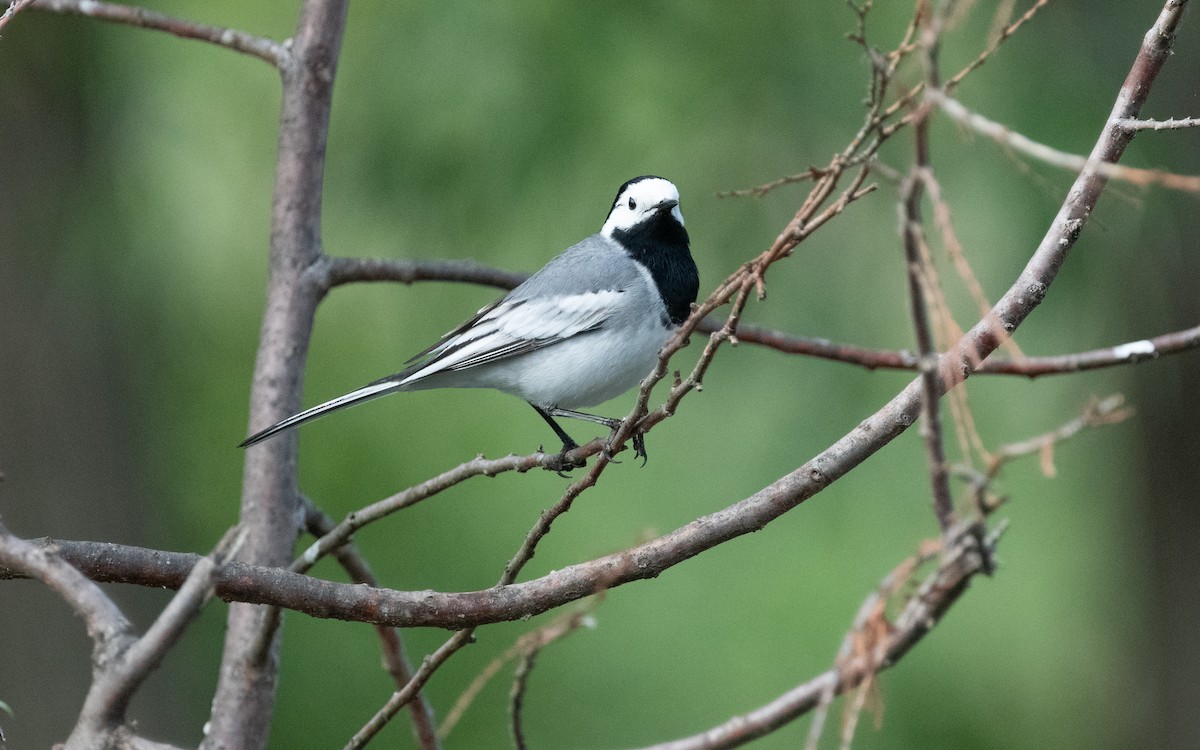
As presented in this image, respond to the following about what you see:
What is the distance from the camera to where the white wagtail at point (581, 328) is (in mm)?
3170

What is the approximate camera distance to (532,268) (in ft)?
19.2

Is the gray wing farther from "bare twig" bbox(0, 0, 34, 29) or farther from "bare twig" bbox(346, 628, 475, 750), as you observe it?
"bare twig" bbox(0, 0, 34, 29)

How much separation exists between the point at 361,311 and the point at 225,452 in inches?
39.7

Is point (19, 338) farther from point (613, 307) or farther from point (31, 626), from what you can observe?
point (613, 307)

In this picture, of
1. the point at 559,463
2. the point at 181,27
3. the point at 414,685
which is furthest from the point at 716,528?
the point at 181,27

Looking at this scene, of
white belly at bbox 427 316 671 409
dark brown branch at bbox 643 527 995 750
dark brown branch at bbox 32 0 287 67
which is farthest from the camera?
white belly at bbox 427 316 671 409

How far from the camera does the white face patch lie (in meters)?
3.42

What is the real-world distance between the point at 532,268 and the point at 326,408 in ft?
10.6

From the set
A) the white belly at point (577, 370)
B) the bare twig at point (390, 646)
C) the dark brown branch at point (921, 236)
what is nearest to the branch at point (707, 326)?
the white belly at point (577, 370)

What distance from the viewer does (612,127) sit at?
174 inches

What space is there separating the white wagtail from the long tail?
20 millimetres

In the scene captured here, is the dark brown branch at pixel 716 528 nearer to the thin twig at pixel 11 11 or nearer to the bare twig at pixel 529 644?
the bare twig at pixel 529 644

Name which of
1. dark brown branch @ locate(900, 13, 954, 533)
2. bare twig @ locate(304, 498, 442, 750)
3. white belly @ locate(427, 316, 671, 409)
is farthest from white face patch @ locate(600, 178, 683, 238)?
dark brown branch @ locate(900, 13, 954, 533)

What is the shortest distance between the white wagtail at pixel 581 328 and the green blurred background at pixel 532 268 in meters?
0.91
